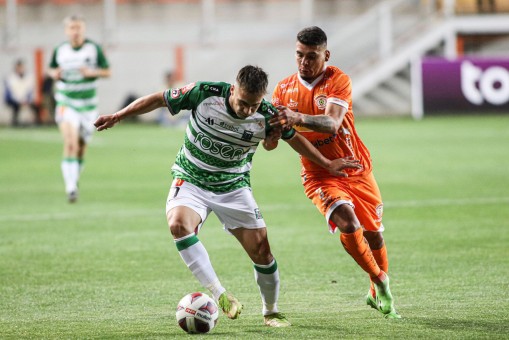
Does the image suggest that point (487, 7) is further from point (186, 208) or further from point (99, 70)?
point (186, 208)

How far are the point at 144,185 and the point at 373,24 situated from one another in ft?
61.9

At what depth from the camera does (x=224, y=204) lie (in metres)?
7.05

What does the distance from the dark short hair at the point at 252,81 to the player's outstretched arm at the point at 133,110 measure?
0.77 meters

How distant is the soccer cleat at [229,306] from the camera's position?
6793mm

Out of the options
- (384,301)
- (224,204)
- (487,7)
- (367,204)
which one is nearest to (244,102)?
(224,204)

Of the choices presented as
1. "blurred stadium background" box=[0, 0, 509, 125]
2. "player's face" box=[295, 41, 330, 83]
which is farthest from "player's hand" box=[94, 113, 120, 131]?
"blurred stadium background" box=[0, 0, 509, 125]

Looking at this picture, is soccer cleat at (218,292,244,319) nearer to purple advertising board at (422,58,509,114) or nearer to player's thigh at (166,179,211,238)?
player's thigh at (166,179,211,238)

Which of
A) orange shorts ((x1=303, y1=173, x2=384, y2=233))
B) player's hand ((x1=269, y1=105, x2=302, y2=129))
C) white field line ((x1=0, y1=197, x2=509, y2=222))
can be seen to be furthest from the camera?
white field line ((x1=0, y1=197, x2=509, y2=222))

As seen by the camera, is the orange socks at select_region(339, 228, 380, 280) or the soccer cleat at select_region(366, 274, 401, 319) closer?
the soccer cleat at select_region(366, 274, 401, 319)

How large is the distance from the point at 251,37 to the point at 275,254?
2625 centimetres

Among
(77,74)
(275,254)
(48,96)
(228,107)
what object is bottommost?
(48,96)

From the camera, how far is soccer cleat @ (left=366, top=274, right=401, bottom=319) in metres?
7.16

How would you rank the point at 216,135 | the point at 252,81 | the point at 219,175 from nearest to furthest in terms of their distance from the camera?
1. the point at 252,81
2. the point at 216,135
3. the point at 219,175

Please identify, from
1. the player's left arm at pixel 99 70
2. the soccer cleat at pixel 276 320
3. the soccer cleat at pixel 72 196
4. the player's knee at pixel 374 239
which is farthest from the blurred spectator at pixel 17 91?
the soccer cleat at pixel 276 320
